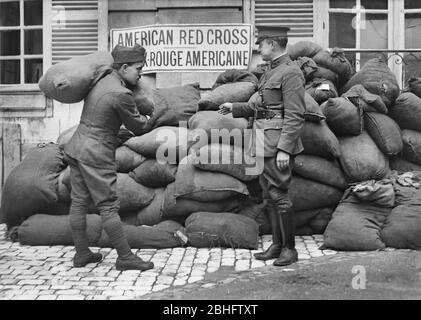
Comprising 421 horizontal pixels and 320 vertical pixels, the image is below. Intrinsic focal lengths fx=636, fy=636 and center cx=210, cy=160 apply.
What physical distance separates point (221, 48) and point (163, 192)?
8.39 feet

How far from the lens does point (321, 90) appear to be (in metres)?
6.47

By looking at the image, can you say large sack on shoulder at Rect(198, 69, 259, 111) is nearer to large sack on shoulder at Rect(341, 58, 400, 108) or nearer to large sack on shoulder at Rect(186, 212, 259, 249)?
large sack on shoulder at Rect(341, 58, 400, 108)

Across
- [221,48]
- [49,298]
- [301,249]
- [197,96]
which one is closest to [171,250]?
[301,249]

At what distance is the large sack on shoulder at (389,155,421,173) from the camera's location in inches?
255

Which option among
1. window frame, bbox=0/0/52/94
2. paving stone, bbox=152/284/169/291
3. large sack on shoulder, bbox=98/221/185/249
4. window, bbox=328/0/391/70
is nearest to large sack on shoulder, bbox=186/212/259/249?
large sack on shoulder, bbox=98/221/185/249

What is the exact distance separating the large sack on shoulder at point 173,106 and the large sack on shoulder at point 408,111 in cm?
214

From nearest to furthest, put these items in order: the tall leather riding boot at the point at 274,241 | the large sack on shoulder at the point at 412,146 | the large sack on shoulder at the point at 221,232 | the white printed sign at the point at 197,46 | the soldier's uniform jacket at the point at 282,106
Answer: the soldier's uniform jacket at the point at 282,106
the tall leather riding boot at the point at 274,241
the large sack on shoulder at the point at 221,232
the large sack on shoulder at the point at 412,146
the white printed sign at the point at 197,46

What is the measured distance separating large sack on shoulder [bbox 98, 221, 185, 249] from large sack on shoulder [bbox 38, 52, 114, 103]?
1.36 metres

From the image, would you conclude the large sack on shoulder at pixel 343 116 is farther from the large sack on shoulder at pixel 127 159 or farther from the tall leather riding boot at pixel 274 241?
the large sack on shoulder at pixel 127 159

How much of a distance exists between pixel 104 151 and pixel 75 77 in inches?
24.9

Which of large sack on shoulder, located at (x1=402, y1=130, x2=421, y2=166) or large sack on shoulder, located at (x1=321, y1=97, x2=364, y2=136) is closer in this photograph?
large sack on shoulder, located at (x1=321, y1=97, x2=364, y2=136)

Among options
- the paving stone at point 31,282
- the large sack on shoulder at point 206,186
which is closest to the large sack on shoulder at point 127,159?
the large sack on shoulder at point 206,186

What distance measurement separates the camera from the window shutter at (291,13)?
26.8 ft

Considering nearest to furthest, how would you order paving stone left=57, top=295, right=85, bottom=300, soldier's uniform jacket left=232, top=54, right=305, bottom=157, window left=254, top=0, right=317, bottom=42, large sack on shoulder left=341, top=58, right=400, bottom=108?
1. paving stone left=57, top=295, right=85, bottom=300
2. soldier's uniform jacket left=232, top=54, right=305, bottom=157
3. large sack on shoulder left=341, top=58, right=400, bottom=108
4. window left=254, top=0, right=317, bottom=42
